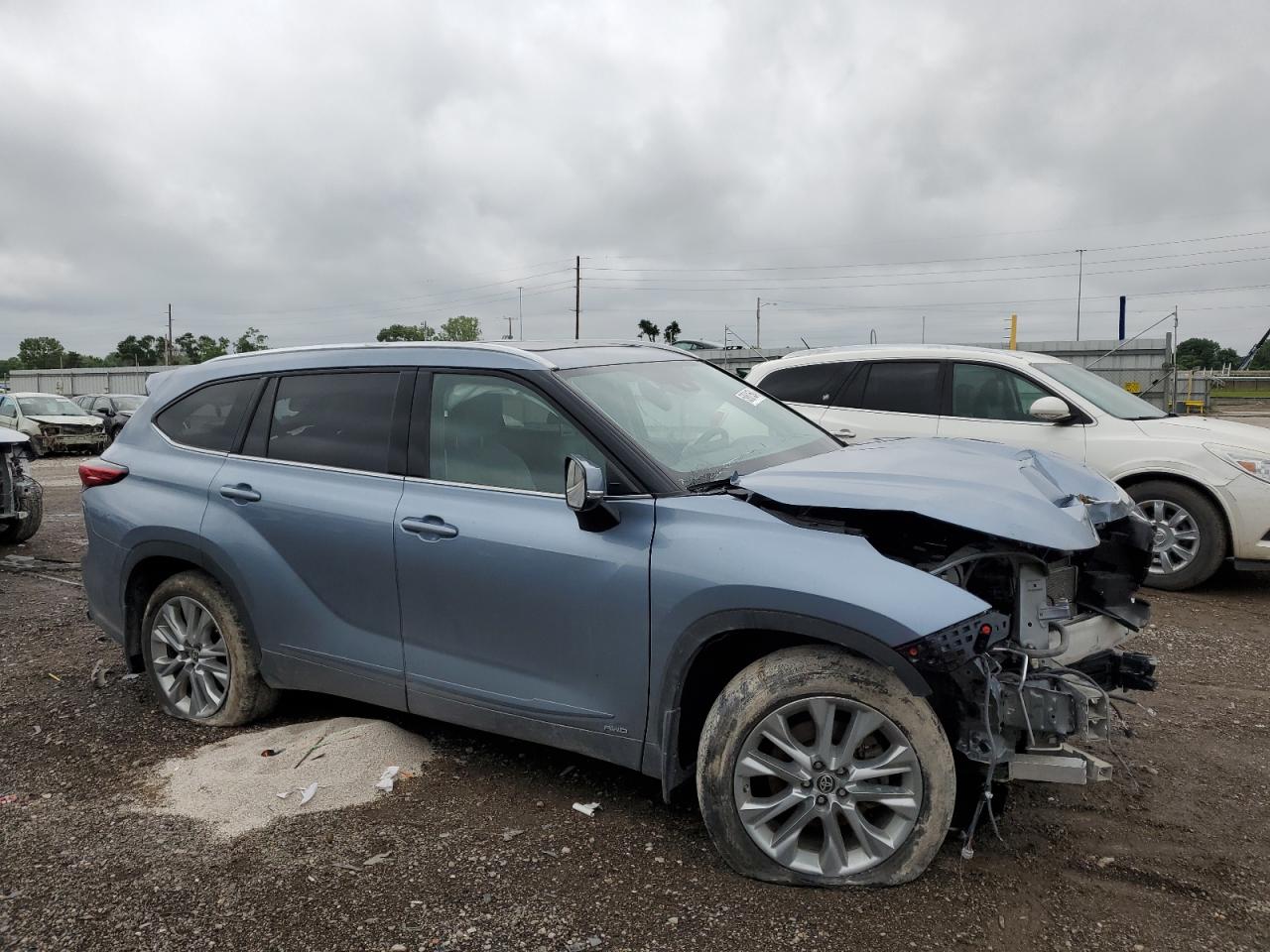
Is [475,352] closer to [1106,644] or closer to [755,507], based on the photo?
[755,507]

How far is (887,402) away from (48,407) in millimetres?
21992

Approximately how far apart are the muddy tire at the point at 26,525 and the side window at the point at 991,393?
8489 mm

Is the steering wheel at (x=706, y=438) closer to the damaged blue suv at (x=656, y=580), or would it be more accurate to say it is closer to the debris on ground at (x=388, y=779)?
the damaged blue suv at (x=656, y=580)

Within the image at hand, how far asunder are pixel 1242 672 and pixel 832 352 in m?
4.27

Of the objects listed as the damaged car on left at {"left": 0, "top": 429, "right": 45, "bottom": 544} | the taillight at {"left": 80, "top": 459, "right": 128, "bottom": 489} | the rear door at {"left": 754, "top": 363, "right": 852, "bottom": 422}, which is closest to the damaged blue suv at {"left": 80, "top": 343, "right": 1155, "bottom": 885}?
the taillight at {"left": 80, "top": 459, "right": 128, "bottom": 489}

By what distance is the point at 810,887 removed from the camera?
10.0 feet

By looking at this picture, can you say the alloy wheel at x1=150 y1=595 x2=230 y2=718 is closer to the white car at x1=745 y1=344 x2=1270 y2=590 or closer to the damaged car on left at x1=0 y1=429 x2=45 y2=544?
the white car at x1=745 y1=344 x2=1270 y2=590

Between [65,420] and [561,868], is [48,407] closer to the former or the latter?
[65,420]

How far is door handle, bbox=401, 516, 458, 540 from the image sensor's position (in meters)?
3.66

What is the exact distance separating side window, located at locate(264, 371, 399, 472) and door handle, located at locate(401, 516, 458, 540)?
336 millimetres

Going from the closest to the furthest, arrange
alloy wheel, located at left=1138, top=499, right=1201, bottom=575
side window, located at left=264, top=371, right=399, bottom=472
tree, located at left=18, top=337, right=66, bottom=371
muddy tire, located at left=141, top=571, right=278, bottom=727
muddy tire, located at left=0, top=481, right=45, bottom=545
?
1. side window, located at left=264, top=371, right=399, bottom=472
2. muddy tire, located at left=141, top=571, right=278, bottom=727
3. alloy wheel, located at left=1138, top=499, right=1201, bottom=575
4. muddy tire, located at left=0, top=481, right=45, bottom=545
5. tree, located at left=18, top=337, right=66, bottom=371

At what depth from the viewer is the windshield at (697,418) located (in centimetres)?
361

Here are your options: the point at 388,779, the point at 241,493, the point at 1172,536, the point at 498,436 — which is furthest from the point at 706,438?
the point at 1172,536

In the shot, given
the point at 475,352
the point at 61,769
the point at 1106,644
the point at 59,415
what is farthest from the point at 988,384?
the point at 59,415
